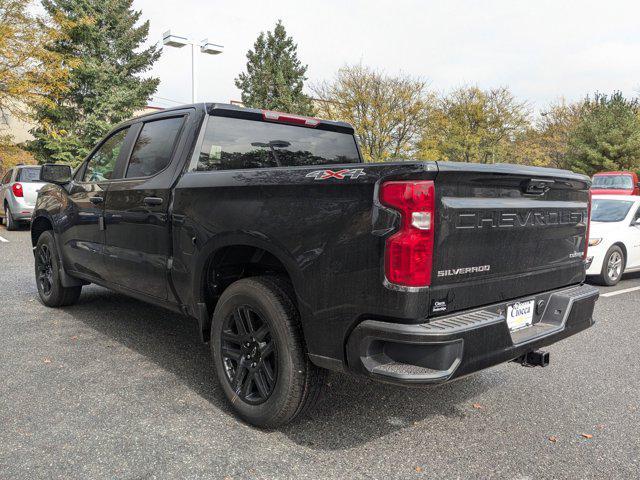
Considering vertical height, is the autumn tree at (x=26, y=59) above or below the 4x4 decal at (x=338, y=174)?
above

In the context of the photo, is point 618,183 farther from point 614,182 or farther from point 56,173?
point 56,173

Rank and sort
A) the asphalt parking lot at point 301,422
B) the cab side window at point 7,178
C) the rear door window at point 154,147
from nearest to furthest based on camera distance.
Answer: the asphalt parking lot at point 301,422 → the rear door window at point 154,147 → the cab side window at point 7,178

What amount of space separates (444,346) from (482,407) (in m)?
1.36

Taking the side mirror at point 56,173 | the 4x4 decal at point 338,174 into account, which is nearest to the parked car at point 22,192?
the side mirror at point 56,173

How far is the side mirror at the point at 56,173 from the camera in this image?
5126 mm

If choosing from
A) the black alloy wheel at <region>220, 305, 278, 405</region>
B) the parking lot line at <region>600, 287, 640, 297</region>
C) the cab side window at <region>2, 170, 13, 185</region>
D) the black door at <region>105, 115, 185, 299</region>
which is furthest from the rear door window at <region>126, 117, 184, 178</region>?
the cab side window at <region>2, 170, 13, 185</region>

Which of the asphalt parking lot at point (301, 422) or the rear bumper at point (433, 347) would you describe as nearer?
the rear bumper at point (433, 347)

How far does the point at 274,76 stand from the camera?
1283 inches

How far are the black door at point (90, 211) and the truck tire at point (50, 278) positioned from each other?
0.31 m

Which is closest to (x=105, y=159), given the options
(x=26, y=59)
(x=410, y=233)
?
(x=410, y=233)

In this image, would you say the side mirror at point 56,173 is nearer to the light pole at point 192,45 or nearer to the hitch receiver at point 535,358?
the hitch receiver at point 535,358

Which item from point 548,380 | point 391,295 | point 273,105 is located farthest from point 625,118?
point 391,295

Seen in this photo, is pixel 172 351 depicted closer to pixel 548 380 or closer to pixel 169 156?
pixel 169 156

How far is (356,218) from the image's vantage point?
2508 millimetres
